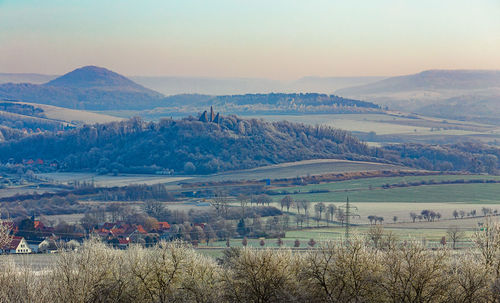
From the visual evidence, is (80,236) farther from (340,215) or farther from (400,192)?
(400,192)

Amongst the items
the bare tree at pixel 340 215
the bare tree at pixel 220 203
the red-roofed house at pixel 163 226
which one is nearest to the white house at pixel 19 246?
the red-roofed house at pixel 163 226

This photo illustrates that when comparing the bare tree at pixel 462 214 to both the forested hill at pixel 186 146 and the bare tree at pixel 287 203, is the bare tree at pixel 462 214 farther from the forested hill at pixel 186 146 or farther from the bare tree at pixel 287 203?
the forested hill at pixel 186 146

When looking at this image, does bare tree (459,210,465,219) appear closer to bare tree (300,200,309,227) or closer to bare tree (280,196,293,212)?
bare tree (300,200,309,227)

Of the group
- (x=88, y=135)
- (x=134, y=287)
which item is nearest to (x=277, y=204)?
(x=134, y=287)

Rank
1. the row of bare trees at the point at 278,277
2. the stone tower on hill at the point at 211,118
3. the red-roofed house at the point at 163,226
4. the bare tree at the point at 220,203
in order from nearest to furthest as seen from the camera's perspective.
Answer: the row of bare trees at the point at 278,277
the red-roofed house at the point at 163,226
the bare tree at the point at 220,203
the stone tower on hill at the point at 211,118

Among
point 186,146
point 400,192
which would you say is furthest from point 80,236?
point 186,146

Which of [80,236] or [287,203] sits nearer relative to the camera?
[80,236]
